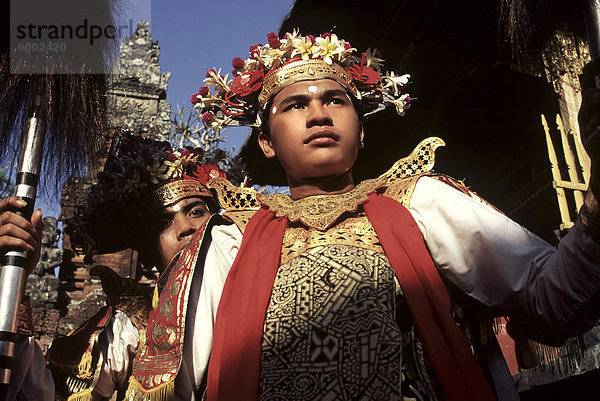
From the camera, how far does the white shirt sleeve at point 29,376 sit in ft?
9.21

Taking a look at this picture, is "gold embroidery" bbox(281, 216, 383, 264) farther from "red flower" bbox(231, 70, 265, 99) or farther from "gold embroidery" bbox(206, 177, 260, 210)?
"red flower" bbox(231, 70, 265, 99)

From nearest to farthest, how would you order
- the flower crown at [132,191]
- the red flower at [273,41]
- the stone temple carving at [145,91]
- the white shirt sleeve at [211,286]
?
the white shirt sleeve at [211,286], the red flower at [273,41], the flower crown at [132,191], the stone temple carving at [145,91]

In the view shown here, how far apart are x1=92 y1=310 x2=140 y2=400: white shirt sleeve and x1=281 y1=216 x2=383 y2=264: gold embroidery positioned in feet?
7.20

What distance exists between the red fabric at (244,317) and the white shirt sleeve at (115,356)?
6.86 ft

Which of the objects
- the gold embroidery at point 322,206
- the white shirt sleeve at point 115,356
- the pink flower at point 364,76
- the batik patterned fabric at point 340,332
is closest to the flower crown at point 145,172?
the white shirt sleeve at point 115,356

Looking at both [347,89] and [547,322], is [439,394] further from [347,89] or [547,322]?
[347,89]

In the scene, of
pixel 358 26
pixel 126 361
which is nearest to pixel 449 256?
pixel 126 361

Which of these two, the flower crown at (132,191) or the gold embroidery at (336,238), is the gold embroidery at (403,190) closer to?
the gold embroidery at (336,238)

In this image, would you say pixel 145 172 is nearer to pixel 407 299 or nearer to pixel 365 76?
pixel 365 76

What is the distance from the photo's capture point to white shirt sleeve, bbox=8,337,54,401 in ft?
9.21

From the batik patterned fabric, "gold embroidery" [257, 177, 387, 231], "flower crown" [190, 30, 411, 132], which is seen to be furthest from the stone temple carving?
the batik patterned fabric

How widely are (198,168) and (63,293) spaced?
26.7 ft

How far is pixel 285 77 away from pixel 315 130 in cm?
44

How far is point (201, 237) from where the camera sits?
2.60 meters
